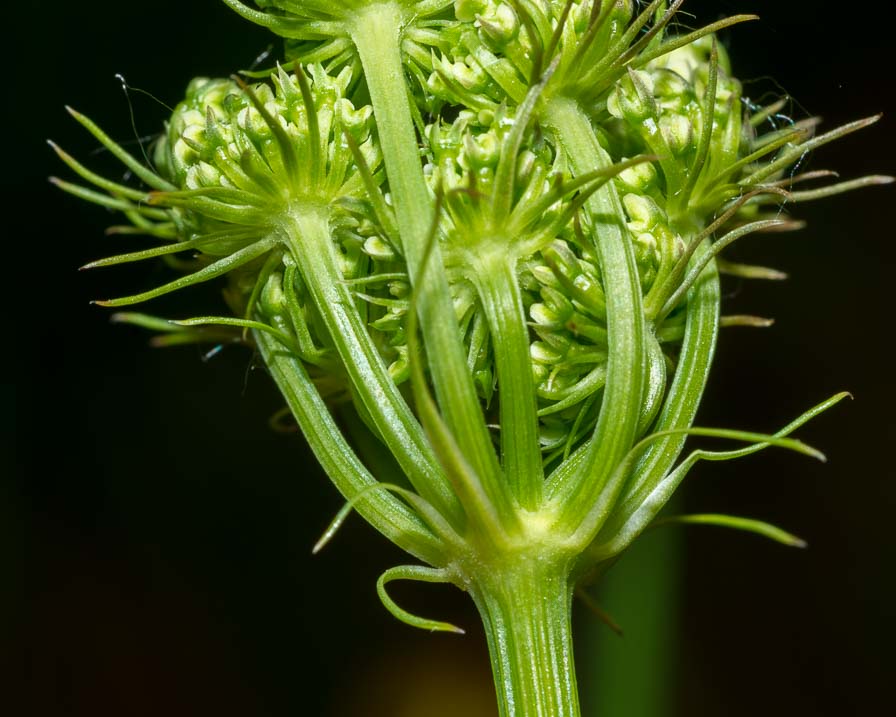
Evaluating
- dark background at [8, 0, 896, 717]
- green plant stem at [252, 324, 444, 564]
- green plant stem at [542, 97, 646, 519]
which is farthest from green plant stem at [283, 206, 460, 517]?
dark background at [8, 0, 896, 717]

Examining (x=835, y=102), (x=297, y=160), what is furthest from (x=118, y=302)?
(x=835, y=102)

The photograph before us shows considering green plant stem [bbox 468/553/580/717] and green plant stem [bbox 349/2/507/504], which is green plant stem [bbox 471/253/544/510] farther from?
green plant stem [bbox 468/553/580/717]

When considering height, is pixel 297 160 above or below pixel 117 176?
below

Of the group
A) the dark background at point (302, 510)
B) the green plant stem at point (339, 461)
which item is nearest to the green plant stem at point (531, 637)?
the green plant stem at point (339, 461)

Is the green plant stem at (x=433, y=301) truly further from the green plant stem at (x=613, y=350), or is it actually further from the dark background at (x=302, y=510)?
the dark background at (x=302, y=510)

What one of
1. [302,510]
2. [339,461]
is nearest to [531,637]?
[339,461]

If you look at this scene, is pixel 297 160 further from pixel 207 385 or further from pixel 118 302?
pixel 207 385
